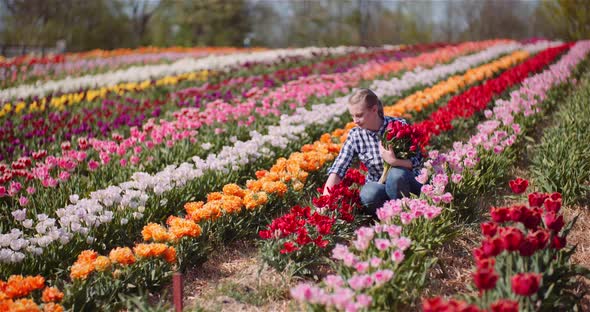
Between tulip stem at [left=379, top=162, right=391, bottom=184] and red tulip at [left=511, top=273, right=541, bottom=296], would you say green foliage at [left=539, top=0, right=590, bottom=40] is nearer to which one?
tulip stem at [left=379, top=162, right=391, bottom=184]

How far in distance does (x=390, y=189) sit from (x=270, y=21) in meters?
31.5

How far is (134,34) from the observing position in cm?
2823

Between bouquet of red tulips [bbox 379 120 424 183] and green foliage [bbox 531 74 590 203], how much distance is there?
1153 mm

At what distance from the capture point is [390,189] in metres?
3.59

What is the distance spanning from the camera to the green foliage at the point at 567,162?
3887mm

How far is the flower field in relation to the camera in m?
2.44

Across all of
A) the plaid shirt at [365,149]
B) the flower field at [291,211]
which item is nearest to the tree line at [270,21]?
the flower field at [291,211]

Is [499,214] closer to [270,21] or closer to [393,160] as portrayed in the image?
[393,160]

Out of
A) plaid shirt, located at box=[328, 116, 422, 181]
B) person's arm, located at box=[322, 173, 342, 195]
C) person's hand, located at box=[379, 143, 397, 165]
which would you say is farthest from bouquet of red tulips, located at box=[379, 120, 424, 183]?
A: person's arm, located at box=[322, 173, 342, 195]

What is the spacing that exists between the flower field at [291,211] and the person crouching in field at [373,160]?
0.11 m

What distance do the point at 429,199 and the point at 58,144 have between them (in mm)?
4247

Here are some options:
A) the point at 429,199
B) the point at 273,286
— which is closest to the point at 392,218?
the point at 429,199

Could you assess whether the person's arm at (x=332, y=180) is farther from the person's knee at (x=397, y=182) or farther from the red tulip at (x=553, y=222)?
the red tulip at (x=553, y=222)

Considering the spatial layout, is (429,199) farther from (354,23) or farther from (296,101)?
(354,23)
